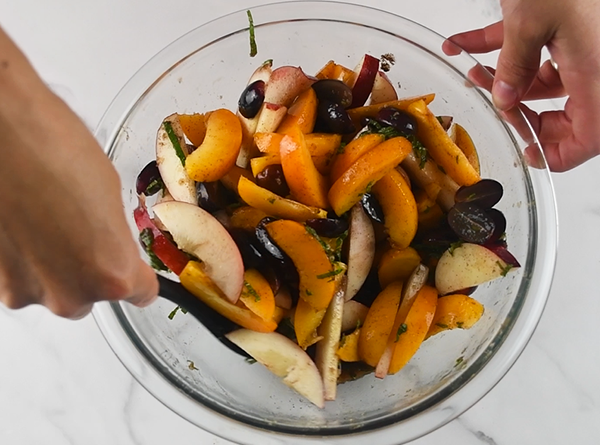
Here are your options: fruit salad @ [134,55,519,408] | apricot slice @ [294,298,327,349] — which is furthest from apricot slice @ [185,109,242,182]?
apricot slice @ [294,298,327,349]

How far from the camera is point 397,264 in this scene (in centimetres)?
87

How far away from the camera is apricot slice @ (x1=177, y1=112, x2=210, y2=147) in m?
0.91

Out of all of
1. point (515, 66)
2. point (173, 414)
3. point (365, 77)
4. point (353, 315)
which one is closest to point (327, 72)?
point (365, 77)

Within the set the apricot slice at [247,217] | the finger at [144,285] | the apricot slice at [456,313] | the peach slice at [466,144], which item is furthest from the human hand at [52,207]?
the peach slice at [466,144]

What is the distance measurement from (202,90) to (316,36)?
0.73 feet

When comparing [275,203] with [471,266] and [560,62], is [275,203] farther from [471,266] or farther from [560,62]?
[560,62]

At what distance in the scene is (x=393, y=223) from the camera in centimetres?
85

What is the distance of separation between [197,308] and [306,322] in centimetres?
15

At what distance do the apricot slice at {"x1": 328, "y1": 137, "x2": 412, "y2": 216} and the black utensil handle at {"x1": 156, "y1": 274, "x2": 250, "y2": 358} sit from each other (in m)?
0.23

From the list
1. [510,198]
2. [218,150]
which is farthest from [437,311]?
[218,150]

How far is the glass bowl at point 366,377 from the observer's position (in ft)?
2.86

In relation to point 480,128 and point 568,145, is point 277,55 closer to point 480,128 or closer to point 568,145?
point 480,128

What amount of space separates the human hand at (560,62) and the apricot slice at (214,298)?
523 mm

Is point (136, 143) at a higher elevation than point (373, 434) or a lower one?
higher
